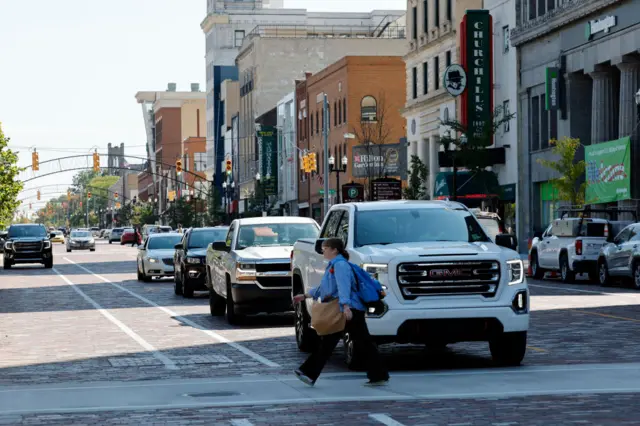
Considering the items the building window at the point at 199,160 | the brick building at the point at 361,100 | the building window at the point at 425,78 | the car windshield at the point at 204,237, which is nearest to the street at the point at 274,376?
the car windshield at the point at 204,237

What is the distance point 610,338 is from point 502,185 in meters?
50.3

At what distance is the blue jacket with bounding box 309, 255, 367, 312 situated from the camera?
14.3m

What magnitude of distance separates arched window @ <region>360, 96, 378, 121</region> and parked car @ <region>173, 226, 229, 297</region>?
51.7 metres

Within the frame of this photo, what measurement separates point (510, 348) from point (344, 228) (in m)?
2.68

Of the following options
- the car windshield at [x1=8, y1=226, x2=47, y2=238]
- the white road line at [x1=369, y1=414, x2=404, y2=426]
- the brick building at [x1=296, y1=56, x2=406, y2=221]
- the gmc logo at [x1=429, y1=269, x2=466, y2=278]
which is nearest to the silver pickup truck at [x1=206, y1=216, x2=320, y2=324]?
the gmc logo at [x1=429, y1=269, x2=466, y2=278]

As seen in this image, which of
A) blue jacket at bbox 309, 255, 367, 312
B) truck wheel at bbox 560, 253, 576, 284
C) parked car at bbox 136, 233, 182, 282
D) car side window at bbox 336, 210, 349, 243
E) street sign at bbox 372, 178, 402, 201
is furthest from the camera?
street sign at bbox 372, 178, 402, 201

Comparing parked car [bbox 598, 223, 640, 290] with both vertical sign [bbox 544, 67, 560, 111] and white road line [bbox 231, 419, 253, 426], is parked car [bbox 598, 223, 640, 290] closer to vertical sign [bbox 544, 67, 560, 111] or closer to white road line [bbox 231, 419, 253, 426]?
vertical sign [bbox 544, 67, 560, 111]

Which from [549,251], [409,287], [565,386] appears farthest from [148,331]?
[549,251]

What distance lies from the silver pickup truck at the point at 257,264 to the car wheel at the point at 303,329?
530 cm

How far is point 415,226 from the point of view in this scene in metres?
17.6

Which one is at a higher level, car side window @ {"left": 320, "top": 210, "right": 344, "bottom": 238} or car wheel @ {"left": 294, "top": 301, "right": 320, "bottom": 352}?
car side window @ {"left": 320, "top": 210, "right": 344, "bottom": 238}

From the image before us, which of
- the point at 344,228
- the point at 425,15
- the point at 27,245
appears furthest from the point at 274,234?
the point at 425,15

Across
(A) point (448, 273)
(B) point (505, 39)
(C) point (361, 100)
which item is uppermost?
(B) point (505, 39)

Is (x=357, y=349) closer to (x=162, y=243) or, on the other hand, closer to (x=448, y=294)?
(x=448, y=294)
